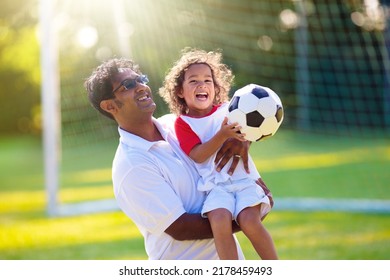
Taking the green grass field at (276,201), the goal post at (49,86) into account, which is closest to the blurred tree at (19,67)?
the green grass field at (276,201)

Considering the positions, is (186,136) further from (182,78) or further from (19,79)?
(19,79)

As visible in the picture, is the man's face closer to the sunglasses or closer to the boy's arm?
the sunglasses

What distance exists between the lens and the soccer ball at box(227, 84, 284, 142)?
2230mm

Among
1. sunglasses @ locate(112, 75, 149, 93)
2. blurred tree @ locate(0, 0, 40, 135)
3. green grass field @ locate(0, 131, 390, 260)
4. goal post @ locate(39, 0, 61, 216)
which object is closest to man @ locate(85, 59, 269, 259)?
sunglasses @ locate(112, 75, 149, 93)

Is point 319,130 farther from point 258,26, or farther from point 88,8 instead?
point 88,8

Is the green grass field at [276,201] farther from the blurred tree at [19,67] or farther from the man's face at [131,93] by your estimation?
the man's face at [131,93]

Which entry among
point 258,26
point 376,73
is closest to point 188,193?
point 258,26

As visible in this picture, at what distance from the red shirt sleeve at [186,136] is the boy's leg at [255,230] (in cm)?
24

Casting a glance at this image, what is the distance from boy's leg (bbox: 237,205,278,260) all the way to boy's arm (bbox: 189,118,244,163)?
19 cm

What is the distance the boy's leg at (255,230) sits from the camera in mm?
2158

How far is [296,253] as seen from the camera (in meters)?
4.61

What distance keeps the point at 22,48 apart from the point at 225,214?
7067mm

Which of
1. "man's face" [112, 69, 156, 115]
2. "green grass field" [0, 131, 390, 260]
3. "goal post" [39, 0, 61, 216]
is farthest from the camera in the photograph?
"goal post" [39, 0, 61, 216]

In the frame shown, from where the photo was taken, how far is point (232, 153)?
225cm
